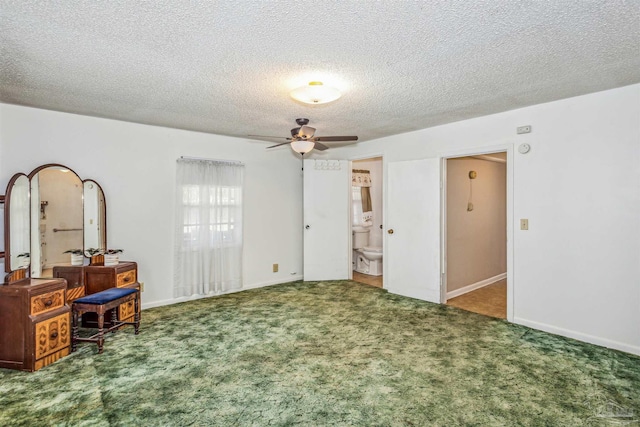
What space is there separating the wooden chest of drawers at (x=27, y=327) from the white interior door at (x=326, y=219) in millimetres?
3547

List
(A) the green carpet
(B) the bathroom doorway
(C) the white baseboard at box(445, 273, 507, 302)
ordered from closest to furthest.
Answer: (A) the green carpet → (C) the white baseboard at box(445, 273, 507, 302) → (B) the bathroom doorway

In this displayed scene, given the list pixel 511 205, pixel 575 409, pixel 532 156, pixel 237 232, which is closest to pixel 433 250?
pixel 511 205

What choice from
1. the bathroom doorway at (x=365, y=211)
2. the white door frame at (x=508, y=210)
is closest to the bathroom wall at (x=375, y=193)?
the bathroom doorway at (x=365, y=211)

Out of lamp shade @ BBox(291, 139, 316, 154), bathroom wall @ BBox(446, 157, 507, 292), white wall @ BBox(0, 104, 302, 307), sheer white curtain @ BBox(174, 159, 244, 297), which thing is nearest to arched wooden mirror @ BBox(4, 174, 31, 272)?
white wall @ BBox(0, 104, 302, 307)

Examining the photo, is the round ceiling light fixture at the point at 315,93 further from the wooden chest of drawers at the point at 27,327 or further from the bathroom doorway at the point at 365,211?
the bathroom doorway at the point at 365,211

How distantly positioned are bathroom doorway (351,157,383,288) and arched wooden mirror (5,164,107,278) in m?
4.22

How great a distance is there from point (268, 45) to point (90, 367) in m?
2.89

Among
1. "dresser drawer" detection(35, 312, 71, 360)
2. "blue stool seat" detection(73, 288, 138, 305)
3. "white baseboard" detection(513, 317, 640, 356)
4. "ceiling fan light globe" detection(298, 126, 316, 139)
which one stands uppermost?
"ceiling fan light globe" detection(298, 126, 316, 139)

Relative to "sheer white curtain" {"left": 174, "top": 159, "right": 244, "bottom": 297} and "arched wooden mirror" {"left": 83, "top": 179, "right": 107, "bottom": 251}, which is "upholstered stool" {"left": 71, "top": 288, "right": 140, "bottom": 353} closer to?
"arched wooden mirror" {"left": 83, "top": 179, "right": 107, "bottom": 251}

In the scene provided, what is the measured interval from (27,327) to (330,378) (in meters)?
2.46

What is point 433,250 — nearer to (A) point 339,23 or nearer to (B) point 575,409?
(B) point 575,409

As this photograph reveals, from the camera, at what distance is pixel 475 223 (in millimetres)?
Answer: 5172

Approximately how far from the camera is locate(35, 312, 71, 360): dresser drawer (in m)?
2.70

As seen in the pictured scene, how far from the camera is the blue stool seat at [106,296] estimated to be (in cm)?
305
